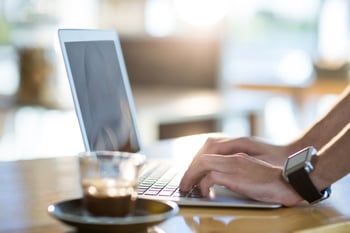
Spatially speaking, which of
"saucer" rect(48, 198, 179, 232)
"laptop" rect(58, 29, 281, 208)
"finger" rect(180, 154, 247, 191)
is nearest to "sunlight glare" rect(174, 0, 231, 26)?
"laptop" rect(58, 29, 281, 208)

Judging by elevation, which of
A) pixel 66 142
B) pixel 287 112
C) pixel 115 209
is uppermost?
pixel 115 209

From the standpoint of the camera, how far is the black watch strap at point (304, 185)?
1264 millimetres

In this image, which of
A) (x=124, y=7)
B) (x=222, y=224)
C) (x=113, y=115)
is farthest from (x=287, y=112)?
(x=222, y=224)

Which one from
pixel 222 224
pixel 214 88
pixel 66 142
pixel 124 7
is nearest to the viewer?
pixel 222 224

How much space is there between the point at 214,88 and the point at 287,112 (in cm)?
284

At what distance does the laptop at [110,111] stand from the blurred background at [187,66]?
2.02 feet

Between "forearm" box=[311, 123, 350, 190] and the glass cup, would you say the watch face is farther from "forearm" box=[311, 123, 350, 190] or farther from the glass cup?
the glass cup

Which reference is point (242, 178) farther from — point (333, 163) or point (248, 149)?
point (248, 149)

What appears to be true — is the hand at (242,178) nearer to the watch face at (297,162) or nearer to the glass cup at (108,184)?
the watch face at (297,162)

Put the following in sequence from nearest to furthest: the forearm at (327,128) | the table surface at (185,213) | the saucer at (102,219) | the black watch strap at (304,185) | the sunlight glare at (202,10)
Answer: the saucer at (102,219), the table surface at (185,213), the black watch strap at (304,185), the forearm at (327,128), the sunlight glare at (202,10)

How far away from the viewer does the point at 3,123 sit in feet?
12.1

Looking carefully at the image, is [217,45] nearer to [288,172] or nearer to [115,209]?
[288,172]

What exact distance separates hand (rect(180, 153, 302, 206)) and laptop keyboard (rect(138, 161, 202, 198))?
23 mm

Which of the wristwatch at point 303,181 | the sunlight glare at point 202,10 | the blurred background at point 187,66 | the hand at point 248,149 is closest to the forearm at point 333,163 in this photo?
the wristwatch at point 303,181
